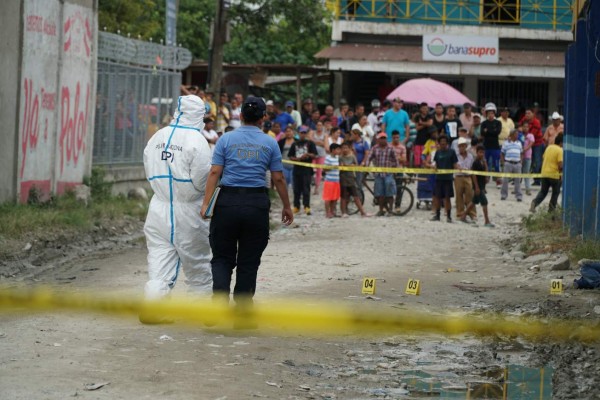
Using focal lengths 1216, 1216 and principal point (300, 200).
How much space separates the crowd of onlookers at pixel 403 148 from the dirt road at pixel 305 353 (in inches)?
296

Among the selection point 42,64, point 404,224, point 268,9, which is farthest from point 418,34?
point 42,64

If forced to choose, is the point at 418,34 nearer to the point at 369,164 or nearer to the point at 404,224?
the point at 369,164

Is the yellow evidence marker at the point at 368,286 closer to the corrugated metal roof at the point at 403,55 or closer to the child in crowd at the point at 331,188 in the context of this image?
the child in crowd at the point at 331,188

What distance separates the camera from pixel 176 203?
10.0 m

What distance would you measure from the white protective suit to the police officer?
0.22 meters

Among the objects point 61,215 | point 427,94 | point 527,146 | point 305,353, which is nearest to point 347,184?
point 61,215

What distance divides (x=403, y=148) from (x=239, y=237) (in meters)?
14.7

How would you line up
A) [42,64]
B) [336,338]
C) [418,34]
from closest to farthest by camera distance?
1. [336,338]
2. [42,64]
3. [418,34]

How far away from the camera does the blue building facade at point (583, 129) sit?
49.3ft

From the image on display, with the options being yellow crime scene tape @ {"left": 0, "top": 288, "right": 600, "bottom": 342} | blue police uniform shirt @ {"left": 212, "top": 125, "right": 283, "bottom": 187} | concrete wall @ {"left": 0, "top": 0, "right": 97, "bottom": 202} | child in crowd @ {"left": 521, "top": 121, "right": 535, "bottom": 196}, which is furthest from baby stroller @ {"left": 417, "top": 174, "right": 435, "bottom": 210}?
blue police uniform shirt @ {"left": 212, "top": 125, "right": 283, "bottom": 187}

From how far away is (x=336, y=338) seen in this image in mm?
9867

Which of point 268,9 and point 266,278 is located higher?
point 268,9

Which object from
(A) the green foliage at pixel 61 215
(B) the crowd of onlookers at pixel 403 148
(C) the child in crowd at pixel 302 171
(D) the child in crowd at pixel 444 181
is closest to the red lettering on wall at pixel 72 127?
(A) the green foliage at pixel 61 215

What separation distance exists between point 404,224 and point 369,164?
2632 mm
